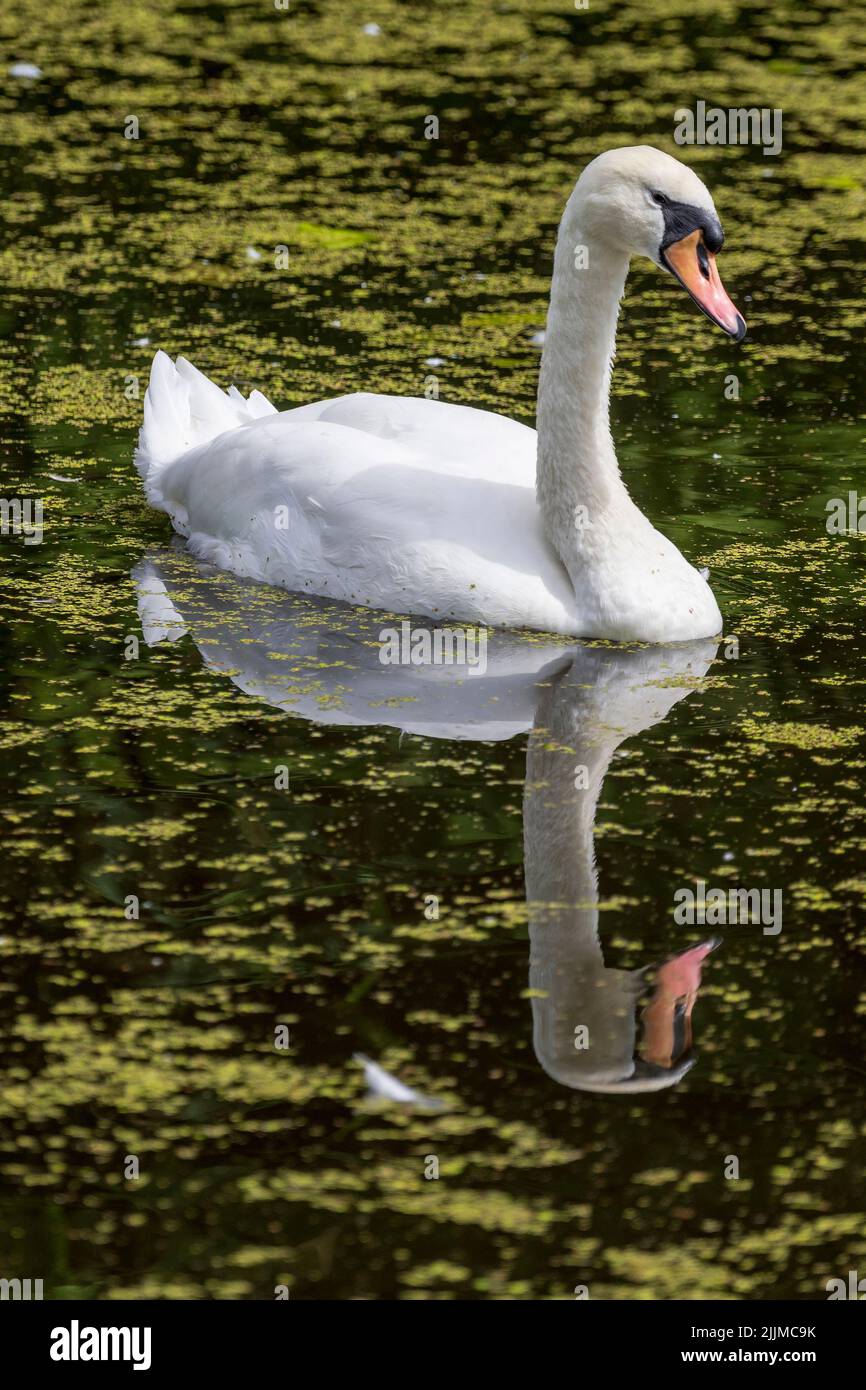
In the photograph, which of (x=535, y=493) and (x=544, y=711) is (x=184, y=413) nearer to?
(x=535, y=493)

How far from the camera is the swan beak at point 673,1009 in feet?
12.7

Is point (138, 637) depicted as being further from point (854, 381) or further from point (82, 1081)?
point (854, 381)

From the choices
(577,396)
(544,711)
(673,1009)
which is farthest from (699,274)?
(673,1009)

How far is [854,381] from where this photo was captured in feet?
25.9

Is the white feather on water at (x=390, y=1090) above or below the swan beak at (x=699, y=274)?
below

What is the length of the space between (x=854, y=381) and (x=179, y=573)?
9.16 ft

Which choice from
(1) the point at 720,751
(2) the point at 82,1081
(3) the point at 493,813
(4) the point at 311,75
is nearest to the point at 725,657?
(1) the point at 720,751

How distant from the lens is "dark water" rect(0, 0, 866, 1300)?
3.46m

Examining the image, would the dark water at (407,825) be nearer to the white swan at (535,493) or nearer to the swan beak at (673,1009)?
the swan beak at (673,1009)

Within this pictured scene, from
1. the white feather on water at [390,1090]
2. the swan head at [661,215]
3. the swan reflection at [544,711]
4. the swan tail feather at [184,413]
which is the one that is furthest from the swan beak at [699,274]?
the white feather on water at [390,1090]

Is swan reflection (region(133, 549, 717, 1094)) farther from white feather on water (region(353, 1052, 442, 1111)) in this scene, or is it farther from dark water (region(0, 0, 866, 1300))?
white feather on water (region(353, 1052, 442, 1111))

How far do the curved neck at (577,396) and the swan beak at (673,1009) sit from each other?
1.71 metres

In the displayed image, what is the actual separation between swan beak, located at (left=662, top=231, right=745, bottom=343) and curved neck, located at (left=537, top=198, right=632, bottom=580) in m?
0.17

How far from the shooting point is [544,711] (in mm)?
5316
